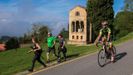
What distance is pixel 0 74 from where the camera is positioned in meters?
16.5

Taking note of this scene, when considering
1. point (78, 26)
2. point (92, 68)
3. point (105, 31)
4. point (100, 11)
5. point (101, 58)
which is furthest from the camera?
point (78, 26)

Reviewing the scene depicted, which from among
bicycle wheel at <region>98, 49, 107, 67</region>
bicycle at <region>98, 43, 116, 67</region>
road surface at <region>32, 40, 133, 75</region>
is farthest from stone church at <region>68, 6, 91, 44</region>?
bicycle wheel at <region>98, 49, 107, 67</region>

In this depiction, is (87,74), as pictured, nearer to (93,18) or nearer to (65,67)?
(65,67)

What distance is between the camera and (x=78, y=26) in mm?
69438

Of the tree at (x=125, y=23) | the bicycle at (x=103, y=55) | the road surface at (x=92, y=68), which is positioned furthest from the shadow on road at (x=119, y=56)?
the tree at (x=125, y=23)

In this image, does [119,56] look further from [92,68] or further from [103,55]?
[92,68]

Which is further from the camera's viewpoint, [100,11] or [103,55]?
[100,11]

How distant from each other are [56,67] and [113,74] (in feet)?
11.7

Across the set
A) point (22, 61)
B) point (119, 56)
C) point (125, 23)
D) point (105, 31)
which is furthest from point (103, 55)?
point (125, 23)

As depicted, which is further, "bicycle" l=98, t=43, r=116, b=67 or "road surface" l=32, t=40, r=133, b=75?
"bicycle" l=98, t=43, r=116, b=67

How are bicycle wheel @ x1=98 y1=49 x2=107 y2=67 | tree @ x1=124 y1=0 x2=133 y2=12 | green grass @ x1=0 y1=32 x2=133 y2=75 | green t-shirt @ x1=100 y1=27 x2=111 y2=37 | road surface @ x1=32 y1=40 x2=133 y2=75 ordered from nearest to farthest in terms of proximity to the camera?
road surface @ x1=32 y1=40 x2=133 y2=75 < bicycle wheel @ x1=98 y1=49 x2=107 y2=67 < green t-shirt @ x1=100 y1=27 x2=111 y2=37 < green grass @ x1=0 y1=32 x2=133 y2=75 < tree @ x1=124 y1=0 x2=133 y2=12

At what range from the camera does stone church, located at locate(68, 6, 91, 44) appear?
6619cm

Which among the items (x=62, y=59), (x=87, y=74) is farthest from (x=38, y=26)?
(x=87, y=74)

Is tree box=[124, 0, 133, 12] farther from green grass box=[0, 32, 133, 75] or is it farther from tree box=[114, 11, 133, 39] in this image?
green grass box=[0, 32, 133, 75]
